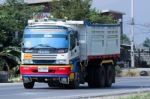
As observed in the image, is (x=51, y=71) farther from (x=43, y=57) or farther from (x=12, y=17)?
(x=12, y=17)

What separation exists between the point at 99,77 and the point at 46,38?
5243 mm

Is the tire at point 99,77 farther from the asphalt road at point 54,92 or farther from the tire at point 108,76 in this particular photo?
the asphalt road at point 54,92

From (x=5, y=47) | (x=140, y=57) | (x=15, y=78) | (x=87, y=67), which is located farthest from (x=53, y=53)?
(x=140, y=57)

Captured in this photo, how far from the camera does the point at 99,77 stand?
109 feet

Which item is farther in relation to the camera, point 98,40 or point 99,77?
point 99,77

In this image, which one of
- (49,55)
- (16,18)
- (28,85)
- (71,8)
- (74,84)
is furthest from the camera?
(71,8)

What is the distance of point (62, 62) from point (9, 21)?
84.3ft

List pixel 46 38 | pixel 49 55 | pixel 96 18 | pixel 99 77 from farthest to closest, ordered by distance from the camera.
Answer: pixel 96 18, pixel 99 77, pixel 46 38, pixel 49 55

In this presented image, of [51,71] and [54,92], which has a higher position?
[51,71]

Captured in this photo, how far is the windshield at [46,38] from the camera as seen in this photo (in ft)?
95.1

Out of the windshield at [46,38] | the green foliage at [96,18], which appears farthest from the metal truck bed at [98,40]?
the green foliage at [96,18]

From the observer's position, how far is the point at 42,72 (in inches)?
1144

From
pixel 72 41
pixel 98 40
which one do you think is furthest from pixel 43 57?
pixel 98 40

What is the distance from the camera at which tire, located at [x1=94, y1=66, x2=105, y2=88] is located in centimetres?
3306
